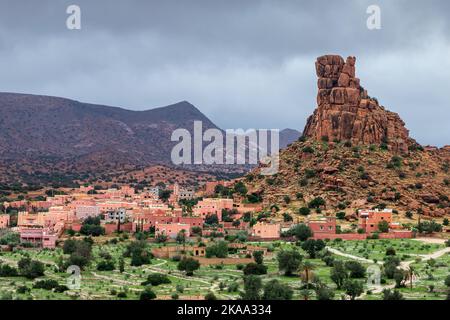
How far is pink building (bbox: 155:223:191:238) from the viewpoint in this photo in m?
65.1

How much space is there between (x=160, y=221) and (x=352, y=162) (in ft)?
59.8

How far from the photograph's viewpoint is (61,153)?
19112 cm

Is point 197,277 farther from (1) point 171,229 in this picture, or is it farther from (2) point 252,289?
(1) point 171,229

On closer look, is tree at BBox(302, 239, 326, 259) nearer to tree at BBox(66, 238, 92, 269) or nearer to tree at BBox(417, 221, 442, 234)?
tree at BBox(417, 221, 442, 234)

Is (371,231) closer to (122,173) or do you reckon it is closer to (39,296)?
(39,296)

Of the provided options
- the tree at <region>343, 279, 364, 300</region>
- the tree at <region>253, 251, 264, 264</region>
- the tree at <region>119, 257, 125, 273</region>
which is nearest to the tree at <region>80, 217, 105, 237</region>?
the tree at <region>119, 257, 125, 273</region>

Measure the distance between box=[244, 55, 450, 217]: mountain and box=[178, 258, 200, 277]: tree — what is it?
2471cm

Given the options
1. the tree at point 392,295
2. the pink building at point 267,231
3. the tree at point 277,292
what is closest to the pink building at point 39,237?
the pink building at point 267,231

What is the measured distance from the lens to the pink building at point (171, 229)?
65125 millimetres

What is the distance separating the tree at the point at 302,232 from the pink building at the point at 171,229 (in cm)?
709

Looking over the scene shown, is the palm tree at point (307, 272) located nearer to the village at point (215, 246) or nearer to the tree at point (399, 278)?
the village at point (215, 246)

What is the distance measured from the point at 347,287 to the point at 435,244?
1995 cm

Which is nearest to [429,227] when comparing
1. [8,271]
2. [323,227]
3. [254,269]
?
[323,227]
